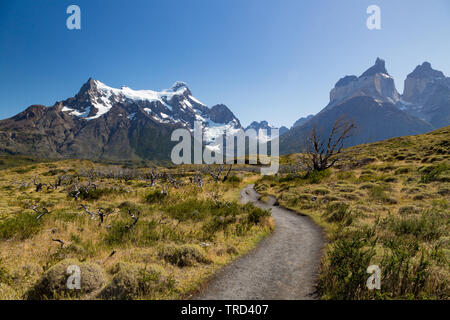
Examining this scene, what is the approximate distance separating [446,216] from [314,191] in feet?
40.7

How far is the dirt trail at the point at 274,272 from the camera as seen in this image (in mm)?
6816

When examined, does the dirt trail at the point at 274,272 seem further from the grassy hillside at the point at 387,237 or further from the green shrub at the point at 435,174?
the green shrub at the point at 435,174

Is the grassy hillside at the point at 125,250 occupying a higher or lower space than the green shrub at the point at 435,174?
lower

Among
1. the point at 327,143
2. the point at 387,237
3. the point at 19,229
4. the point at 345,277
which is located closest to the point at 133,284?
the point at 345,277

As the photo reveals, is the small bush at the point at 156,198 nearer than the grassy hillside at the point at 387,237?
No

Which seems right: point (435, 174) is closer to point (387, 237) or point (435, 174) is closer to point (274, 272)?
point (387, 237)

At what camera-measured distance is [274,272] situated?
27.2 ft

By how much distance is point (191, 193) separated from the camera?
85.7 ft

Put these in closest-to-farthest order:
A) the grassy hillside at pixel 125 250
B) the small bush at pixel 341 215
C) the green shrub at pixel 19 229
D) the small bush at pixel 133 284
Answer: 1. the small bush at pixel 133 284
2. the grassy hillside at pixel 125 250
3. the green shrub at pixel 19 229
4. the small bush at pixel 341 215

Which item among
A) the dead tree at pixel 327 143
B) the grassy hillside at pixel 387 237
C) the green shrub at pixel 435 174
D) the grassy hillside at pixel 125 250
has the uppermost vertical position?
the dead tree at pixel 327 143

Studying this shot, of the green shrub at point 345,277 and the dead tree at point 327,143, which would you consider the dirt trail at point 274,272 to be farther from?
the dead tree at point 327,143

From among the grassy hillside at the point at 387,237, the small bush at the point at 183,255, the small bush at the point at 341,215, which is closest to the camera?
the grassy hillside at the point at 387,237

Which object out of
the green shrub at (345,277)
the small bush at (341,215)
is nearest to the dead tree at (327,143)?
the small bush at (341,215)
